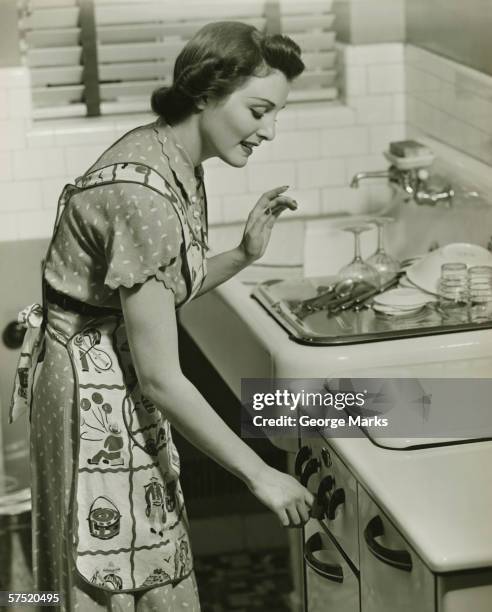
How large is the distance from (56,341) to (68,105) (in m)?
1.56

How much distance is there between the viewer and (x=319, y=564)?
1.84 meters

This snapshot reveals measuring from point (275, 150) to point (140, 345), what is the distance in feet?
5.56

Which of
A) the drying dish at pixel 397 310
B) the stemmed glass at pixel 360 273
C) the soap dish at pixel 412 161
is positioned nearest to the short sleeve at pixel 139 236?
the drying dish at pixel 397 310

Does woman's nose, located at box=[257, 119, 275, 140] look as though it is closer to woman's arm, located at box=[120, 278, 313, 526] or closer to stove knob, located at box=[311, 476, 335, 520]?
woman's arm, located at box=[120, 278, 313, 526]

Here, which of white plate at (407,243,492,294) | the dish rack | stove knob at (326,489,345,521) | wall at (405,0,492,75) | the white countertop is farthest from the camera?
wall at (405,0,492,75)

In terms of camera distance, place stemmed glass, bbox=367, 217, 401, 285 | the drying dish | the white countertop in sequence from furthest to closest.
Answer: stemmed glass, bbox=367, 217, 401, 285 < the drying dish < the white countertop

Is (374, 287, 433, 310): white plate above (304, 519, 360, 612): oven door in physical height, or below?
above

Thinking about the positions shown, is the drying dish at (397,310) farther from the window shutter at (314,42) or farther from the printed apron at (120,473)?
the window shutter at (314,42)

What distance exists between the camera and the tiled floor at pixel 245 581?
272 cm

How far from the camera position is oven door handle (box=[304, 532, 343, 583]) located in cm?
181

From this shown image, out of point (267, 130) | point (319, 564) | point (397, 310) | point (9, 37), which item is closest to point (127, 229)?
point (267, 130)

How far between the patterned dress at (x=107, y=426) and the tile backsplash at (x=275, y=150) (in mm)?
1351

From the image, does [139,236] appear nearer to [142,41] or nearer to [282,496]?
[282,496]

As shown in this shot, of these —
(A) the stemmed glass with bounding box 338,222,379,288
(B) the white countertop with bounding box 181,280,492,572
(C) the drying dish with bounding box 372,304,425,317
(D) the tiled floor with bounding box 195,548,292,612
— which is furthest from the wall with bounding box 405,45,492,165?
(D) the tiled floor with bounding box 195,548,292,612
